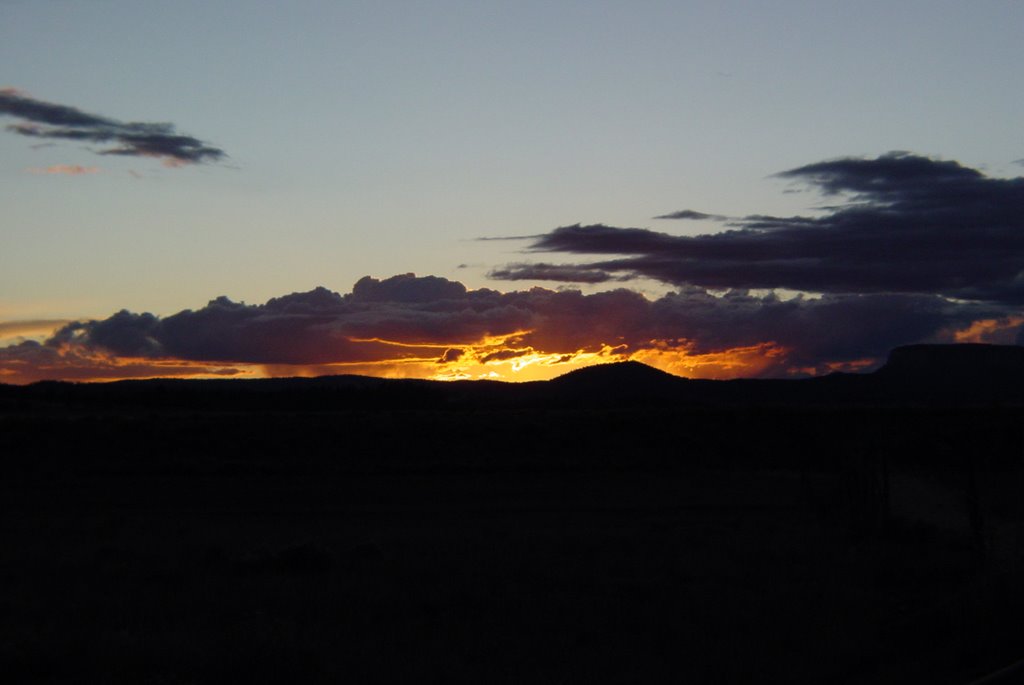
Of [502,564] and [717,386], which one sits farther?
[717,386]

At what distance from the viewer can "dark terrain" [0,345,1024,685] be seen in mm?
10586

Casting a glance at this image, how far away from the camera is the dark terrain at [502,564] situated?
1059 centimetres

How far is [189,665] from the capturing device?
1024 cm

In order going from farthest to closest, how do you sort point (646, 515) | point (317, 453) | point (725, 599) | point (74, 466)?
point (317, 453), point (74, 466), point (646, 515), point (725, 599)

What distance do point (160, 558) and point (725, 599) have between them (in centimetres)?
920

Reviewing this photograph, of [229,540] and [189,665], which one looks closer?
[189,665]

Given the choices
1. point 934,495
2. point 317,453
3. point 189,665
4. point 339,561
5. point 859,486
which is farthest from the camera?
point 317,453

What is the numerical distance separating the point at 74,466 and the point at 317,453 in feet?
29.8

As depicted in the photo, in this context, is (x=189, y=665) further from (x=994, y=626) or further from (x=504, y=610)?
(x=994, y=626)

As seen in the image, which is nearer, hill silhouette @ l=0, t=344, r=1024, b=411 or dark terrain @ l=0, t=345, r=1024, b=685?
dark terrain @ l=0, t=345, r=1024, b=685

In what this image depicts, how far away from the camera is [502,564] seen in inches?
659

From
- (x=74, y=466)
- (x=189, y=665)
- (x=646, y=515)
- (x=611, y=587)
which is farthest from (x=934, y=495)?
(x=74, y=466)

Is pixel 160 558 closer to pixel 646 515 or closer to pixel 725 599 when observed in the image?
pixel 725 599

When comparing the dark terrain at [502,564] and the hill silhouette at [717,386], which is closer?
the dark terrain at [502,564]
